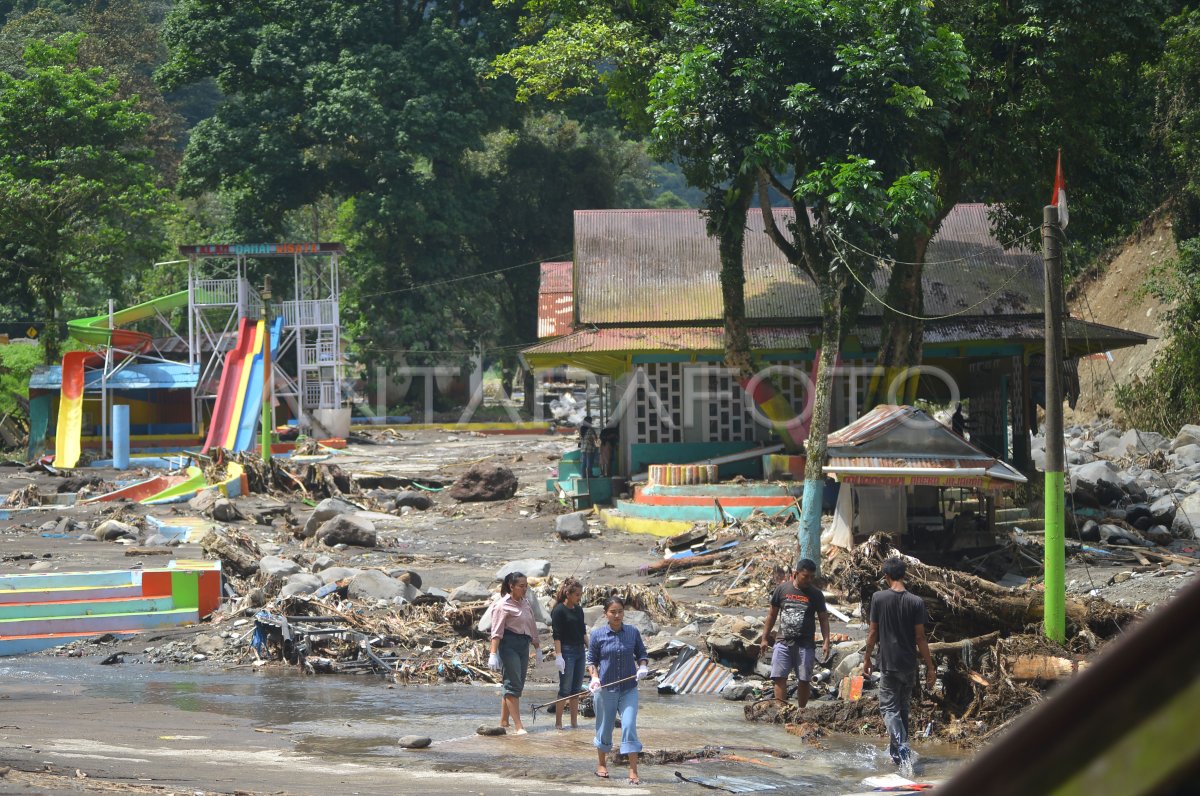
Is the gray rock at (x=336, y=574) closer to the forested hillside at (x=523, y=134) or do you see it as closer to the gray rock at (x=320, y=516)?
the gray rock at (x=320, y=516)

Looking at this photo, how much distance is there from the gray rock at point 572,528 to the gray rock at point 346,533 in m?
3.74

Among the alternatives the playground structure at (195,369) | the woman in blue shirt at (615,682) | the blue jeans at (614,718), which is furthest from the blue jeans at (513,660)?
the playground structure at (195,369)

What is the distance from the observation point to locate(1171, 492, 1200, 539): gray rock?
2081 centimetres

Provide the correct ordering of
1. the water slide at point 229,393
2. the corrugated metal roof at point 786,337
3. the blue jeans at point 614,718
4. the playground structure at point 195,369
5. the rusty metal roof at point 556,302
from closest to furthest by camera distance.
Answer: the blue jeans at point 614,718 → the corrugated metal roof at point 786,337 → the rusty metal roof at point 556,302 → the water slide at point 229,393 → the playground structure at point 195,369

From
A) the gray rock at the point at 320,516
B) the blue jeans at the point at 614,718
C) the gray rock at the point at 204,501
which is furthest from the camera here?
the gray rock at the point at 204,501

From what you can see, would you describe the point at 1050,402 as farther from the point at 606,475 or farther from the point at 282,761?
the point at 606,475

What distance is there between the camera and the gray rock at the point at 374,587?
16250 mm

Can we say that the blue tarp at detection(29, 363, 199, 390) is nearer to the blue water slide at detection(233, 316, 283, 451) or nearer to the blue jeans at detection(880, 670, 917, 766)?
the blue water slide at detection(233, 316, 283, 451)

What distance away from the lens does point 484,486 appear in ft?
98.1

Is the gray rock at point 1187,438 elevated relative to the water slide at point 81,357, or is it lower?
lower

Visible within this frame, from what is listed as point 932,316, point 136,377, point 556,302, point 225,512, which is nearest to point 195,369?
point 136,377

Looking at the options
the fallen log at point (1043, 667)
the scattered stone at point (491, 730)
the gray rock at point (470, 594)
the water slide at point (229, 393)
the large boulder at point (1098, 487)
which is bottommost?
the scattered stone at point (491, 730)

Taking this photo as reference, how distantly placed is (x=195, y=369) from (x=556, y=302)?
57.2 feet

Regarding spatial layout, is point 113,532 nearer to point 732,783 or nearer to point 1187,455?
point 732,783
